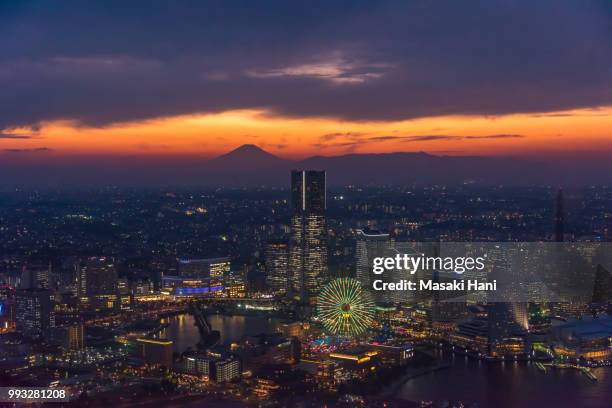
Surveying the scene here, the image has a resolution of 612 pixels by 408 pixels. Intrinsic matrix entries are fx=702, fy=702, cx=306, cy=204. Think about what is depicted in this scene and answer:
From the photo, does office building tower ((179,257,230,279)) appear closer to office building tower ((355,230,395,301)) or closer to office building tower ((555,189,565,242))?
office building tower ((355,230,395,301))

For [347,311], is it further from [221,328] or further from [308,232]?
[308,232]

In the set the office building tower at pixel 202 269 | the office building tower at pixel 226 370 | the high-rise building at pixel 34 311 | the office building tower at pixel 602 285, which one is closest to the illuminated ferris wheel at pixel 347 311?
the office building tower at pixel 226 370

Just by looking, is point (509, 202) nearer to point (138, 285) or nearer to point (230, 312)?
point (230, 312)

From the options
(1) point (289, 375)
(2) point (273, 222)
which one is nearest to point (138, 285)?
(2) point (273, 222)

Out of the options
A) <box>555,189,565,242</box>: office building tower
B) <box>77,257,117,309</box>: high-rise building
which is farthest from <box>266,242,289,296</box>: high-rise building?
<box>555,189,565,242</box>: office building tower

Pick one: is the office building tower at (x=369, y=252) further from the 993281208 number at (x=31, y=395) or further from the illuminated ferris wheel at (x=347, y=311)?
the 993281208 number at (x=31, y=395)

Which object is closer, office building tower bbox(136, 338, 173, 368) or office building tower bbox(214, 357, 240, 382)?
office building tower bbox(214, 357, 240, 382)
